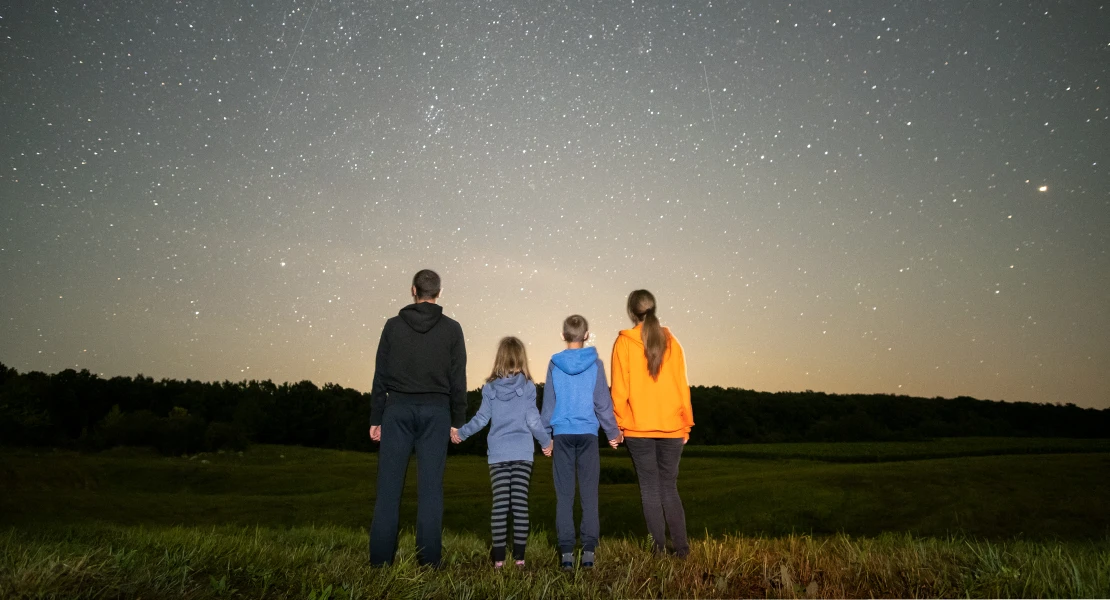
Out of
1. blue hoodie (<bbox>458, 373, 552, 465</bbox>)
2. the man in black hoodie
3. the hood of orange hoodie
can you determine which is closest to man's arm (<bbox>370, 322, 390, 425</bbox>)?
the man in black hoodie

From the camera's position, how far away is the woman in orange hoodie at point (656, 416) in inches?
247

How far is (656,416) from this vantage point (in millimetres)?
6359

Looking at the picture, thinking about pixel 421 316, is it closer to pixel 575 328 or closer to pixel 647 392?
pixel 575 328

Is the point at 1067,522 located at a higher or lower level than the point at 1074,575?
lower

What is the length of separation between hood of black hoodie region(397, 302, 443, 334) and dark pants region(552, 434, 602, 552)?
166 centimetres

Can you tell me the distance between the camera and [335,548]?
7.45 meters

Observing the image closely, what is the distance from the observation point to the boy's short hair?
659 centimetres

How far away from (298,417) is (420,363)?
71472 mm

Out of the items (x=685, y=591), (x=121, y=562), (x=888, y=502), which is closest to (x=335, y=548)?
(x=121, y=562)

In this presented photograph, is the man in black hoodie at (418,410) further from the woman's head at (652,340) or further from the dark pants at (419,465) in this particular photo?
the woman's head at (652,340)

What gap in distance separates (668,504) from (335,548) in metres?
3.84

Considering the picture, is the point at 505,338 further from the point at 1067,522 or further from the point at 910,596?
the point at 1067,522

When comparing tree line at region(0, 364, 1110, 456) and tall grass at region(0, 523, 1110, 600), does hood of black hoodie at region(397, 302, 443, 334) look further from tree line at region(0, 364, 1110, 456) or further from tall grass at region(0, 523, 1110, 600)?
tree line at region(0, 364, 1110, 456)

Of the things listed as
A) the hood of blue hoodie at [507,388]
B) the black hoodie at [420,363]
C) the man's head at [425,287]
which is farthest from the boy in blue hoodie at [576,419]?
the man's head at [425,287]
